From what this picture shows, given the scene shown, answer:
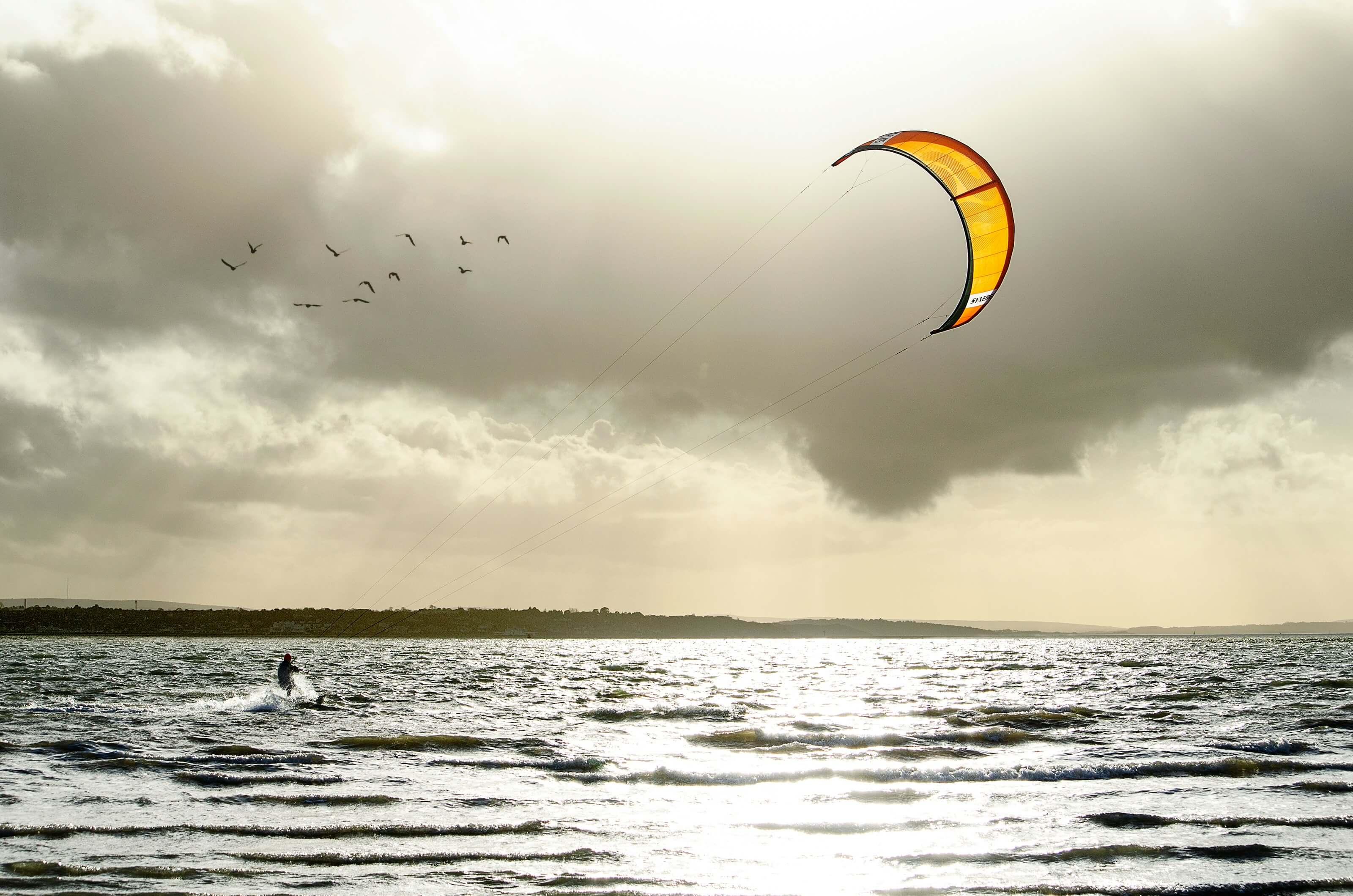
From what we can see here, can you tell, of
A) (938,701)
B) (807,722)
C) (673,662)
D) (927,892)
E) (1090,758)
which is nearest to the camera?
(927,892)

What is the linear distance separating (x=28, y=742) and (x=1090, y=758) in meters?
19.4

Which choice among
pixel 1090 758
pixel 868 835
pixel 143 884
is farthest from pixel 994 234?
pixel 143 884

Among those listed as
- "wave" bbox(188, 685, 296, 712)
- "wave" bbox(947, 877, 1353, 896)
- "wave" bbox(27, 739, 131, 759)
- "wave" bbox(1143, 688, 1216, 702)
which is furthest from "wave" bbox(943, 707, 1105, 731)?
"wave" bbox(188, 685, 296, 712)

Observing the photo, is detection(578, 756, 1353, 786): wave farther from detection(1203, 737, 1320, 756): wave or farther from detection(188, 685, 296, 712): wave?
detection(188, 685, 296, 712): wave

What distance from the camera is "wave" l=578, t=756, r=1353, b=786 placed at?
13.9m

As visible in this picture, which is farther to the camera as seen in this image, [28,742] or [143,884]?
[28,742]

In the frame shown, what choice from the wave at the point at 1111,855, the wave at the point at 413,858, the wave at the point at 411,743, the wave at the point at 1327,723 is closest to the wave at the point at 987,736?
the wave at the point at 1327,723

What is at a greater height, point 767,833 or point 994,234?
point 994,234

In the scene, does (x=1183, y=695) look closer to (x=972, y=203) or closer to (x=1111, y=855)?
(x=972, y=203)

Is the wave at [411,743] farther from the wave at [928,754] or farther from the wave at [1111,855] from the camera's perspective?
the wave at [1111,855]

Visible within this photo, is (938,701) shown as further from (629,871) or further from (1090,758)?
(629,871)

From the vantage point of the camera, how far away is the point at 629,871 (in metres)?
8.70

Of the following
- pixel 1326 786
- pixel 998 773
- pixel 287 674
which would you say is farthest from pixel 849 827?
pixel 287 674

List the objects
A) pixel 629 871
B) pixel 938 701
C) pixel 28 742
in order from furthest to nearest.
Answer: pixel 938 701, pixel 28 742, pixel 629 871
